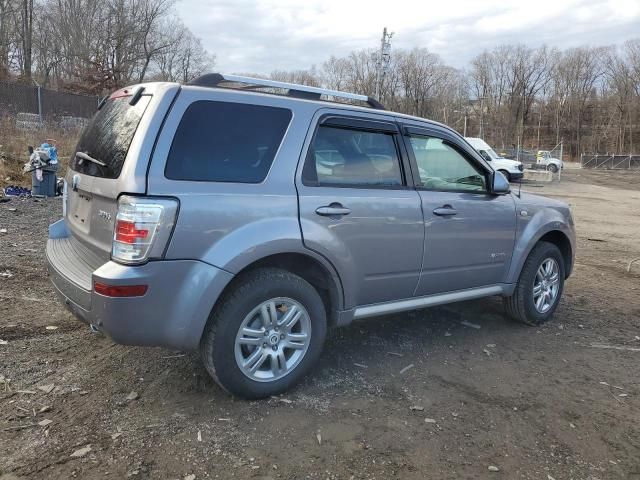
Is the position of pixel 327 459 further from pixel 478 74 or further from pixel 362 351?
pixel 478 74

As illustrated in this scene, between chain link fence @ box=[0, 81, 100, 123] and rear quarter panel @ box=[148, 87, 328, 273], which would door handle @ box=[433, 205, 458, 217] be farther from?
chain link fence @ box=[0, 81, 100, 123]

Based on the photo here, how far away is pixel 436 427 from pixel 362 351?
1.17 m

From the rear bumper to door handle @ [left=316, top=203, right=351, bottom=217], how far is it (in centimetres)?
75

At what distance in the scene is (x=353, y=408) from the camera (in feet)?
11.2

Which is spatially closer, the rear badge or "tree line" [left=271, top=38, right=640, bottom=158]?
the rear badge

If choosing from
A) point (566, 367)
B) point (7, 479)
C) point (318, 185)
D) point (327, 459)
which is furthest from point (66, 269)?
point (566, 367)

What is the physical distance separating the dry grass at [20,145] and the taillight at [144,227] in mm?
9942

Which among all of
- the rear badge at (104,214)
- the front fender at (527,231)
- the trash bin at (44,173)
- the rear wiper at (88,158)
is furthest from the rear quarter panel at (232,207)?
the trash bin at (44,173)

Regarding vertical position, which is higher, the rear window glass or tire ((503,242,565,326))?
the rear window glass

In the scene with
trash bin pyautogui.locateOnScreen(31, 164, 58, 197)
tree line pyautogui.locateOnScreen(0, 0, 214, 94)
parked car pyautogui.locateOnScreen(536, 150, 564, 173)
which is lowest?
trash bin pyautogui.locateOnScreen(31, 164, 58, 197)

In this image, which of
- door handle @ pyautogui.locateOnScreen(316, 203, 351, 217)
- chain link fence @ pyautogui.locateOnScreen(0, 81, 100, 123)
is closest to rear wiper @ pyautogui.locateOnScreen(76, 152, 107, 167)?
door handle @ pyautogui.locateOnScreen(316, 203, 351, 217)

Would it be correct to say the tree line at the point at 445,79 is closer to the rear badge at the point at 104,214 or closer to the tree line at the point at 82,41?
the tree line at the point at 82,41

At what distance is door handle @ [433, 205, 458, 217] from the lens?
416 centimetres

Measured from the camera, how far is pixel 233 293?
3.24m
